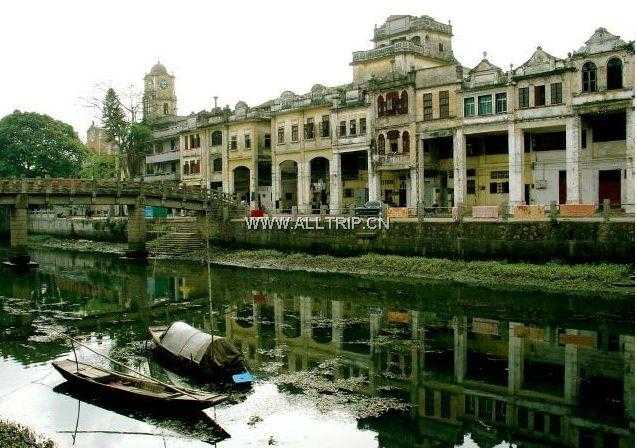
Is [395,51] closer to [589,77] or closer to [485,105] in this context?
[485,105]

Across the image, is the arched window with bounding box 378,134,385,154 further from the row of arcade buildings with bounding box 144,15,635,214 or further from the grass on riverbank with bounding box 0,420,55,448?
the grass on riverbank with bounding box 0,420,55,448

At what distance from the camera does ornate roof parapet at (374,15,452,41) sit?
6116 cm

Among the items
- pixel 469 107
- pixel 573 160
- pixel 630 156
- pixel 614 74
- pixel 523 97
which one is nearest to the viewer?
pixel 614 74

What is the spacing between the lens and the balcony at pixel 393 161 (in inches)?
2089

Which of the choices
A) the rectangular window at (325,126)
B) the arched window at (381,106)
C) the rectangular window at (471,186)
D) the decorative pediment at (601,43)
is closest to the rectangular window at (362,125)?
the arched window at (381,106)

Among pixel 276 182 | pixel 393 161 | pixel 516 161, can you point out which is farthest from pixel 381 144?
pixel 276 182

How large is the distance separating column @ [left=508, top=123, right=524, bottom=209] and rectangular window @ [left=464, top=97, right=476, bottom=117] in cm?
339

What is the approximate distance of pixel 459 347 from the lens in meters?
24.6

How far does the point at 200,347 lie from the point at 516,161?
33.1m

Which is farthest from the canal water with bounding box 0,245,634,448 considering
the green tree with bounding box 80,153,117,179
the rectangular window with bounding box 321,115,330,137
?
the green tree with bounding box 80,153,117,179

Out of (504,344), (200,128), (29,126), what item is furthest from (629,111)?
(29,126)

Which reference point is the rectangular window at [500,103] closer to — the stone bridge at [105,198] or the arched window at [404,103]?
the arched window at [404,103]

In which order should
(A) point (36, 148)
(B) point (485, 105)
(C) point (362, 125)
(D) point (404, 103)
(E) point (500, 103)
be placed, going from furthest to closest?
(A) point (36, 148), (C) point (362, 125), (D) point (404, 103), (B) point (485, 105), (E) point (500, 103)

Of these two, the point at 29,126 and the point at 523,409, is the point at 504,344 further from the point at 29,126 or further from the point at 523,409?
the point at 29,126
